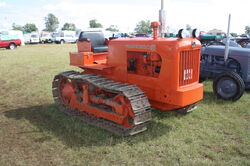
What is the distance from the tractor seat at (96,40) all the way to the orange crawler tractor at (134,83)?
37 cm

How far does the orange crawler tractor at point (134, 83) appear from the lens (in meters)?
4.71

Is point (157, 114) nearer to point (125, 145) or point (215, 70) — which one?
point (125, 145)

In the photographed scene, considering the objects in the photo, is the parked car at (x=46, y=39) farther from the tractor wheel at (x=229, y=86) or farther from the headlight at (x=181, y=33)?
the headlight at (x=181, y=33)

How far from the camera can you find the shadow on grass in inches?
185

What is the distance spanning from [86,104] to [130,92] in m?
1.36

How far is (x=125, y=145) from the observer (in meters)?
4.56

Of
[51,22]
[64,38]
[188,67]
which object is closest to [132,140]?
[188,67]

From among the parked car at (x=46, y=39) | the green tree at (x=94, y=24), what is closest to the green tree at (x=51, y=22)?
the green tree at (x=94, y=24)

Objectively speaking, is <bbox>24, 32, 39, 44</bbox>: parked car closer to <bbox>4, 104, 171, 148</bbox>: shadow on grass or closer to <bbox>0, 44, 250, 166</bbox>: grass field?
<bbox>0, 44, 250, 166</bbox>: grass field

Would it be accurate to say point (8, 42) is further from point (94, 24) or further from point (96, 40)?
point (94, 24)

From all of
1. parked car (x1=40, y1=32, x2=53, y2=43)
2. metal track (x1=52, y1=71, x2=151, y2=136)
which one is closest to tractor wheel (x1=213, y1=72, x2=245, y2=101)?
metal track (x1=52, y1=71, x2=151, y2=136)

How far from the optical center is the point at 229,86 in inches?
281

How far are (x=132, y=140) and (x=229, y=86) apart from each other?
375 cm

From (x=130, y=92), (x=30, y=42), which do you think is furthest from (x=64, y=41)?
(x=130, y=92)
